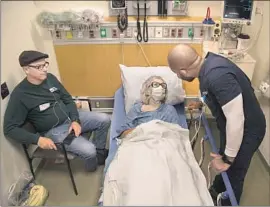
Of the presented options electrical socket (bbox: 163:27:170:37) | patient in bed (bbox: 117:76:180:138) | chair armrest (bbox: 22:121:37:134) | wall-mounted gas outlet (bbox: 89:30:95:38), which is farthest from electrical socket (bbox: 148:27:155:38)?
chair armrest (bbox: 22:121:37:134)

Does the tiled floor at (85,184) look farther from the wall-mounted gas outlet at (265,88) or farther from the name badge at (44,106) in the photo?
the name badge at (44,106)

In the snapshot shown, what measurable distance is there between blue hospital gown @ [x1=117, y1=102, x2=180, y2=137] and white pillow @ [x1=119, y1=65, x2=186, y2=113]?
0.27 metres

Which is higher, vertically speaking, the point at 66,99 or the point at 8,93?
the point at 8,93

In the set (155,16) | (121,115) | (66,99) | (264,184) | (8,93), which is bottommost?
(264,184)

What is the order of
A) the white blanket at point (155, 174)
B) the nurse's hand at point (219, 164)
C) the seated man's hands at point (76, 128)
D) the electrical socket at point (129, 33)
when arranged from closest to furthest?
the white blanket at point (155, 174)
the nurse's hand at point (219, 164)
the seated man's hands at point (76, 128)
the electrical socket at point (129, 33)

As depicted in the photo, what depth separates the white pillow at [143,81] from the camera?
8.33 feet

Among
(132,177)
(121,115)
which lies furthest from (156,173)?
(121,115)

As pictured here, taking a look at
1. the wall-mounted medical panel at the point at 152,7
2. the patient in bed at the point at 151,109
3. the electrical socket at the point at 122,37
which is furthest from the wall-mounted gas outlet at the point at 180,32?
the patient in bed at the point at 151,109

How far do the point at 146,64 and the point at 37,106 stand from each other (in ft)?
4.09

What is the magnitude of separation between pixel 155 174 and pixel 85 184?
3.73ft

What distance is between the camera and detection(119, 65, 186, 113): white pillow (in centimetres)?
254

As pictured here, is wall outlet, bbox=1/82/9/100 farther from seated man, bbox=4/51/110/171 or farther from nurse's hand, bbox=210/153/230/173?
nurse's hand, bbox=210/153/230/173

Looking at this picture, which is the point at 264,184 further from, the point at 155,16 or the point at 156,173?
the point at 155,16

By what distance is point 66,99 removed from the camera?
2.48 meters
